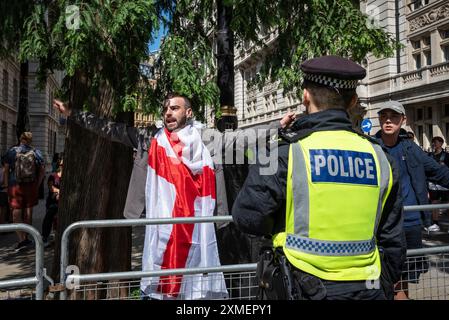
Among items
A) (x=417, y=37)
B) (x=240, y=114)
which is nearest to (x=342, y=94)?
(x=417, y=37)

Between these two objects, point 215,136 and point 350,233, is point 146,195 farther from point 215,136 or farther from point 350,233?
point 350,233

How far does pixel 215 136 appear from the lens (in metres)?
3.98

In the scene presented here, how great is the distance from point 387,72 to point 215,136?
2405 centimetres

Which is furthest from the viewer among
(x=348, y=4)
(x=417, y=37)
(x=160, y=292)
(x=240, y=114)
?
(x=240, y=114)

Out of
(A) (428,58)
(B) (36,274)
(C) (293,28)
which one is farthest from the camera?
(A) (428,58)

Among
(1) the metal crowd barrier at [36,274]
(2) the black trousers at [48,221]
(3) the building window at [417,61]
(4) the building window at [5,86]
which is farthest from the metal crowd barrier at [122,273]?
(4) the building window at [5,86]

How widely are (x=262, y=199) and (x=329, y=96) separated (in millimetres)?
572

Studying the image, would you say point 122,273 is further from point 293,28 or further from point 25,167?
point 25,167

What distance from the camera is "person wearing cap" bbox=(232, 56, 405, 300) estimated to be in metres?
1.92

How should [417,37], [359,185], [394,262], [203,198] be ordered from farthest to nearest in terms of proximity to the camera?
1. [417,37]
2. [203,198]
3. [394,262]
4. [359,185]

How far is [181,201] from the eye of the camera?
3.68 meters

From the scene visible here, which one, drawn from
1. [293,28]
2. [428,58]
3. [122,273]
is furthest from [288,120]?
[428,58]

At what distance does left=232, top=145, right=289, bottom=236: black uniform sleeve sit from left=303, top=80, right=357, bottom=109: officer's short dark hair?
28cm

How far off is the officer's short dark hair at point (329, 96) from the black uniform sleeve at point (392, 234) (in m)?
0.36
